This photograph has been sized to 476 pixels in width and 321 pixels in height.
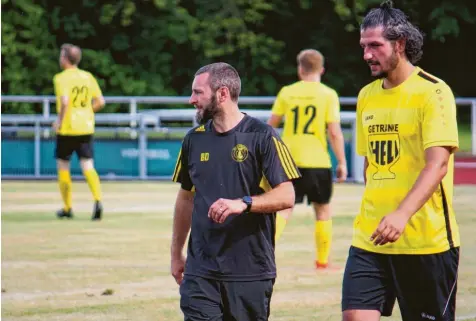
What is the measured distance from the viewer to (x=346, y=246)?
15.0 meters

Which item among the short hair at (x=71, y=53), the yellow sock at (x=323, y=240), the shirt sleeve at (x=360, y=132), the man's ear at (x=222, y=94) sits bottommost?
the yellow sock at (x=323, y=240)

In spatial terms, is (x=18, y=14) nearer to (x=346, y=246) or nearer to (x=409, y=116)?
(x=346, y=246)

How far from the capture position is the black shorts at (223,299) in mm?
6695

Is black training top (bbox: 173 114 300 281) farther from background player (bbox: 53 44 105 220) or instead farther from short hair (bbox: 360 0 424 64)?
background player (bbox: 53 44 105 220)

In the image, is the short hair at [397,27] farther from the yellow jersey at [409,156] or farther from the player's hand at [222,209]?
the player's hand at [222,209]

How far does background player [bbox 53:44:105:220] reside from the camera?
18.3 meters

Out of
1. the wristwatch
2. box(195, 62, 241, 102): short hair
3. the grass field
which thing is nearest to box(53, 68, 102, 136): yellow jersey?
the grass field

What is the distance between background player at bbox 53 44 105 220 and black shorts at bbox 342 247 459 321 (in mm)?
11874

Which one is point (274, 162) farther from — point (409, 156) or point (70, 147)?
point (70, 147)

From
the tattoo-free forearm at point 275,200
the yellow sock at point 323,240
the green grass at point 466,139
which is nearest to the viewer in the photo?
the tattoo-free forearm at point 275,200

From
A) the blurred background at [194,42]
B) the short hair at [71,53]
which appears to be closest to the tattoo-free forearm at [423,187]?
the short hair at [71,53]

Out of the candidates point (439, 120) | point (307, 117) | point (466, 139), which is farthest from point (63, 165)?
point (466, 139)

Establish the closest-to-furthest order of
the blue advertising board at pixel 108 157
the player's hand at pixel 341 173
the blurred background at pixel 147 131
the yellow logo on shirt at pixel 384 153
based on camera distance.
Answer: the yellow logo on shirt at pixel 384 153, the blurred background at pixel 147 131, the player's hand at pixel 341 173, the blue advertising board at pixel 108 157

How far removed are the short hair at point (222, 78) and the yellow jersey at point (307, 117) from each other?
20.5 ft
